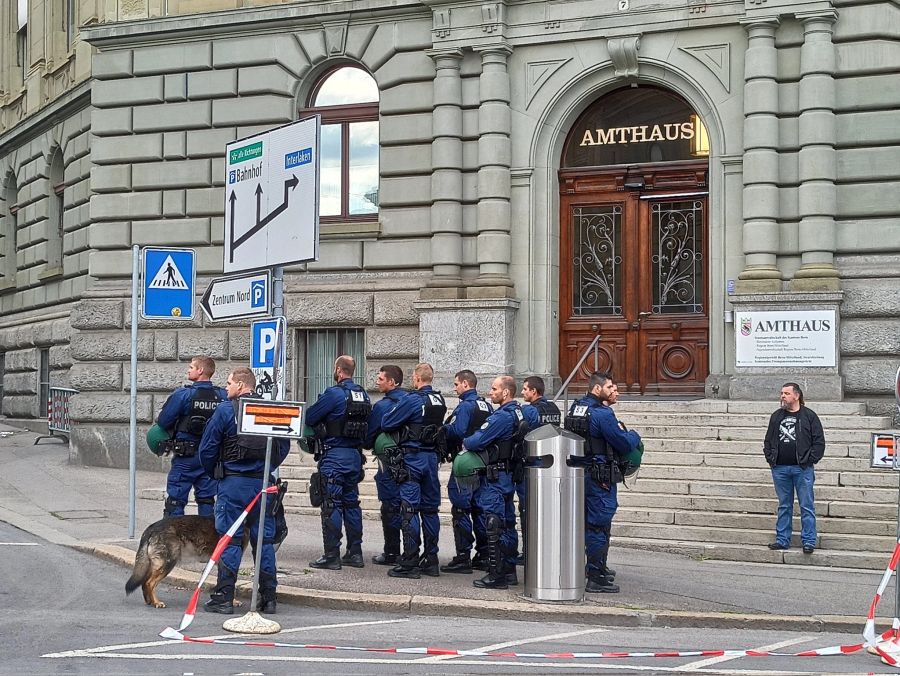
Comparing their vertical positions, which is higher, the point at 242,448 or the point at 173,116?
the point at 173,116

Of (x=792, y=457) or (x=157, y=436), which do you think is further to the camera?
(x=792, y=457)

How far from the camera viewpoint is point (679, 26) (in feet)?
62.9

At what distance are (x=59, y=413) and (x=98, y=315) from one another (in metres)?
3.07

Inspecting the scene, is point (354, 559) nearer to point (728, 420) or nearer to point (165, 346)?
point (728, 420)

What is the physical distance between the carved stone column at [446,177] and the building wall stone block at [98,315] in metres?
5.79

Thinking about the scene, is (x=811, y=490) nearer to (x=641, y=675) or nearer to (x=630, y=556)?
(x=630, y=556)

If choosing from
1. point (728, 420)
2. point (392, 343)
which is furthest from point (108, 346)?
point (728, 420)

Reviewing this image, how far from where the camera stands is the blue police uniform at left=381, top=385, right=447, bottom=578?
1198 centimetres

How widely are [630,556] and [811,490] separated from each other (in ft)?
6.52

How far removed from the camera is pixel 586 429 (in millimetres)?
11383

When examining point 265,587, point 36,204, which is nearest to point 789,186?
point 265,587

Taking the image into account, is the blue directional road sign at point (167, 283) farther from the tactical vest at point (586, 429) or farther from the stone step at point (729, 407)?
the stone step at point (729, 407)

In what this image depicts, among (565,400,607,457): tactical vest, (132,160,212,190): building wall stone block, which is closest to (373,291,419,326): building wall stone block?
(132,160,212,190): building wall stone block

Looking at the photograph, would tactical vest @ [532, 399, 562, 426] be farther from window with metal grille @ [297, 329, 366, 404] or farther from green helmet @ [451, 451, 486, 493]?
window with metal grille @ [297, 329, 366, 404]
